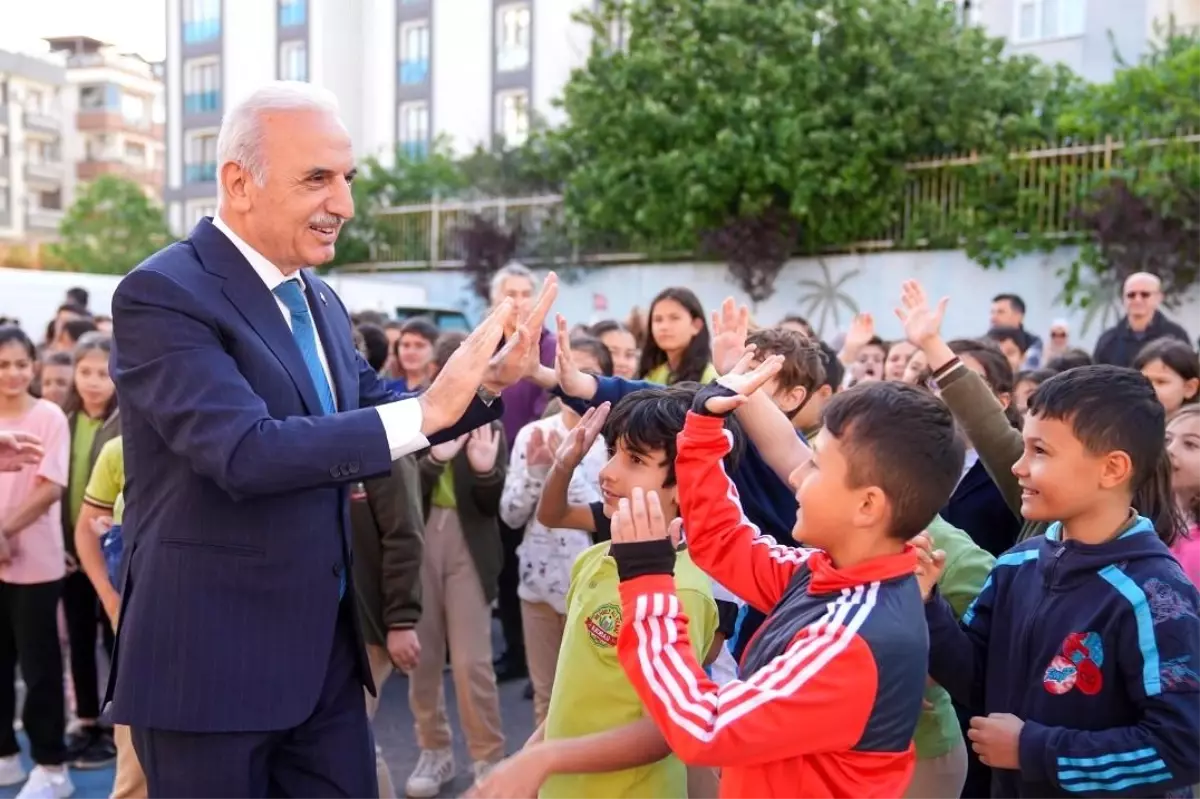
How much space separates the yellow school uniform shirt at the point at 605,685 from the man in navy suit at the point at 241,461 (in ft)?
1.70

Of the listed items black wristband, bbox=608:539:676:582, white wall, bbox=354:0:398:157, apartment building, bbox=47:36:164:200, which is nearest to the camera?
black wristband, bbox=608:539:676:582

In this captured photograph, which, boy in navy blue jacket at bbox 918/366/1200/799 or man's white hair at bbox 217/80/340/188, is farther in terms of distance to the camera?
man's white hair at bbox 217/80/340/188

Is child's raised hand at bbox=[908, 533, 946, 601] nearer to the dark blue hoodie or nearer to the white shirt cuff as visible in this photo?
the dark blue hoodie

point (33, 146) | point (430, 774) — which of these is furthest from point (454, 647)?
point (33, 146)

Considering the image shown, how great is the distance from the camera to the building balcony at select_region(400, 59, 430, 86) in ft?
104

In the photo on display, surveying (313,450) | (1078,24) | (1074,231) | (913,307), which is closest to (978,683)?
(913,307)

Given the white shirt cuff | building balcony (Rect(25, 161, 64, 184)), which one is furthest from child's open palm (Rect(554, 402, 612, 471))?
building balcony (Rect(25, 161, 64, 184))

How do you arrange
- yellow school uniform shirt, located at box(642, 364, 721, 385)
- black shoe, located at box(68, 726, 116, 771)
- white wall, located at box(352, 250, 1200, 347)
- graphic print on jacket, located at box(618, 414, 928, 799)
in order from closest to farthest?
graphic print on jacket, located at box(618, 414, 928, 799) < black shoe, located at box(68, 726, 116, 771) < yellow school uniform shirt, located at box(642, 364, 721, 385) < white wall, located at box(352, 250, 1200, 347)

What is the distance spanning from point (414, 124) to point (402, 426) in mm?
31480

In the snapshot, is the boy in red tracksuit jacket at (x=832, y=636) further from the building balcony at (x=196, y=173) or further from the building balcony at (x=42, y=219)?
the building balcony at (x=42, y=219)

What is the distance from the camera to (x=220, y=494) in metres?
2.10

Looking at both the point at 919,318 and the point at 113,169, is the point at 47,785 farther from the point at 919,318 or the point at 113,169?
the point at 113,169

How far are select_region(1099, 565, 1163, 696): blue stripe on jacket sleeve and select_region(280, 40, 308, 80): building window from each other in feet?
111

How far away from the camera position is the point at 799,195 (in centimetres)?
1378
